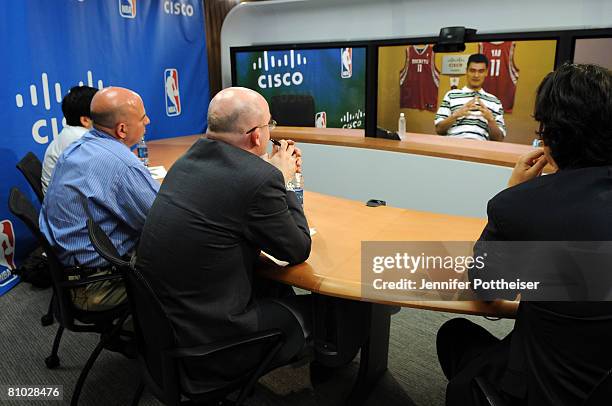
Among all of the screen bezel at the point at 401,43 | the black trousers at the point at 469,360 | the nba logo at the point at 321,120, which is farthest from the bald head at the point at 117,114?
the nba logo at the point at 321,120

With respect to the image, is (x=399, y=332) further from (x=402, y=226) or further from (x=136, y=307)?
(x=136, y=307)

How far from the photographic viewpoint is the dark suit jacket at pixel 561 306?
0.97 metres

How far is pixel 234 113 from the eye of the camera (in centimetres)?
147

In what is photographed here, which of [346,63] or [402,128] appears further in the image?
[346,63]

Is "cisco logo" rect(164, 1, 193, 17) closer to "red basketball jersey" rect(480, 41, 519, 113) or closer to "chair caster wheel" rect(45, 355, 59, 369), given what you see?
"red basketball jersey" rect(480, 41, 519, 113)

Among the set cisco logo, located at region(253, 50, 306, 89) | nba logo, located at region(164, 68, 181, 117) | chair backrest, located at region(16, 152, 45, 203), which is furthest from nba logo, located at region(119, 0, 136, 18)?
chair backrest, located at region(16, 152, 45, 203)

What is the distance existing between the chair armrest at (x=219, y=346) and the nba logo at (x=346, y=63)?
9.68ft

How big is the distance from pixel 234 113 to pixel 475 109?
264 centimetres

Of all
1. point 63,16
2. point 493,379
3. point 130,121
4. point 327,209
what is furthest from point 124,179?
point 63,16

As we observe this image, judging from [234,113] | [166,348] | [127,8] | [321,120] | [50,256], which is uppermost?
[127,8]

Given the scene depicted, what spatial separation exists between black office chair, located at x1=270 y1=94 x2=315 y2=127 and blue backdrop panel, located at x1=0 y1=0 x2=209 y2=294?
2.89ft

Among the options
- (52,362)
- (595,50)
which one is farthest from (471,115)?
(52,362)

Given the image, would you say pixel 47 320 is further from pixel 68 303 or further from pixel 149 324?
pixel 149 324

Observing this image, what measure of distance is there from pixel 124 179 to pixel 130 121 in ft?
1.12
